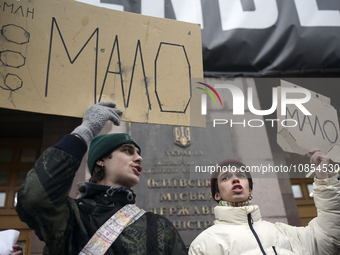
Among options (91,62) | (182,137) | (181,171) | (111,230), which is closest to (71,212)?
(111,230)

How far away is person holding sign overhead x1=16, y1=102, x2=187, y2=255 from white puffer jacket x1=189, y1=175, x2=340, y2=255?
378mm

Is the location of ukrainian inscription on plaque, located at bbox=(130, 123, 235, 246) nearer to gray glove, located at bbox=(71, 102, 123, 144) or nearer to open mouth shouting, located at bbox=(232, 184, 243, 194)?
open mouth shouting, located at bbox=(232, 184, 243, 194)

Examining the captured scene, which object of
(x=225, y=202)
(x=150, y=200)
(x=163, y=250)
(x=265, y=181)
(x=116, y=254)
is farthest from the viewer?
(x=265, y=181)

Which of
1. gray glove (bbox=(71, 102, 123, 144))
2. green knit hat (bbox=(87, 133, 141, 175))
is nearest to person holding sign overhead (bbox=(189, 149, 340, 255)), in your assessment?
green knit hat (bbox=(87, 133, 141, 175))

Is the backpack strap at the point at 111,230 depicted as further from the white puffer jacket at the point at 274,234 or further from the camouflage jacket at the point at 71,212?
the white puffer jacket at the point at 274,234

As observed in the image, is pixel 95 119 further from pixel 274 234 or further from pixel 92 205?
pixel 274 234

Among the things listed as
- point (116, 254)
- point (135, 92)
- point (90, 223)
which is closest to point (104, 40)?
point (135, 92)

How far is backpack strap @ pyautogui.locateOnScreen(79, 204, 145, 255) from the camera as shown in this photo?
141 cm

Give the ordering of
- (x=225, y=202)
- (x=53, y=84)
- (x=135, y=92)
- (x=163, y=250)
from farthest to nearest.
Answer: (x=225, y=202) < (x=135, y=92) < (x=53, y=84) < (x=163, y=250)

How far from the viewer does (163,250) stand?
5.13 feet

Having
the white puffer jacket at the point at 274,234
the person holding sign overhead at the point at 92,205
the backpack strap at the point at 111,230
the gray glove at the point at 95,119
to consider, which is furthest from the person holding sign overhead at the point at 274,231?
the gray glove at the point at 95,119

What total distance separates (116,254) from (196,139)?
235 centimetres

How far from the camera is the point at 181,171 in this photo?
136 inches

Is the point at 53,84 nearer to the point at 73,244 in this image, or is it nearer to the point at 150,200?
the point at 73,244
